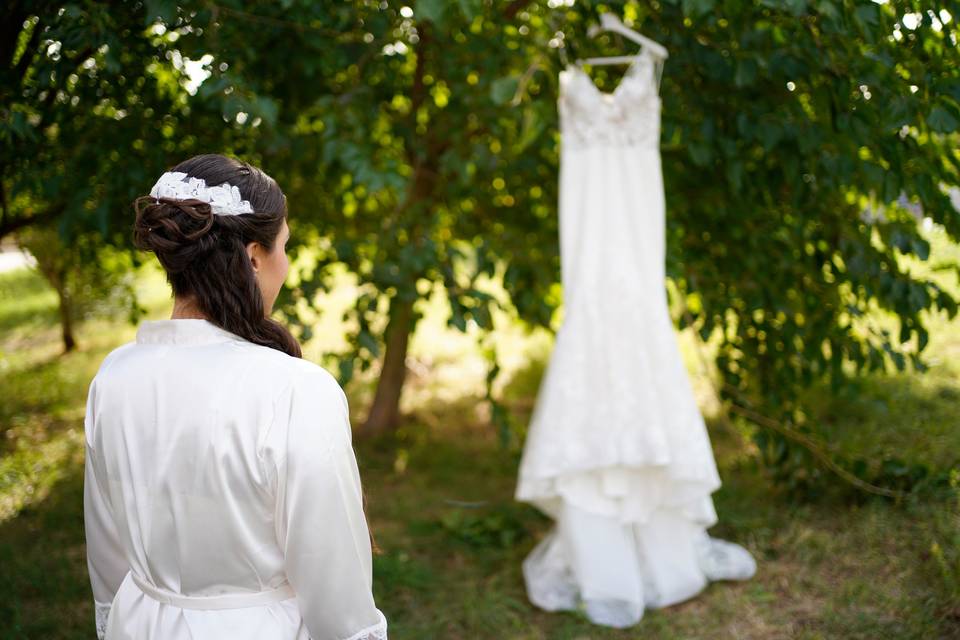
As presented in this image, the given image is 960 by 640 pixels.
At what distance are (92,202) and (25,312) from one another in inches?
159

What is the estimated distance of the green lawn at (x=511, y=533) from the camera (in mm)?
2787

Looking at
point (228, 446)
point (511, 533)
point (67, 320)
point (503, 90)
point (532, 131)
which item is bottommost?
point (511, 533)

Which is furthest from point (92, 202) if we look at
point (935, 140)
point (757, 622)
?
point (935, 140)

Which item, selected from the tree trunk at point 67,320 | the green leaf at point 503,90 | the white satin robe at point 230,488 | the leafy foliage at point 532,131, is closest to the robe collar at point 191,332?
the white satin robe at point 230,488

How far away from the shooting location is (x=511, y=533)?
351cm

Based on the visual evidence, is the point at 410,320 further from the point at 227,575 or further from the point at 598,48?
the point at 227,575

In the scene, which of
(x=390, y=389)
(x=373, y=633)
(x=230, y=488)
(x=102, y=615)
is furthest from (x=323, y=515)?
(x=390, y=389)

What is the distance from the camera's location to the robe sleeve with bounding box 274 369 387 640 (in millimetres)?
1157

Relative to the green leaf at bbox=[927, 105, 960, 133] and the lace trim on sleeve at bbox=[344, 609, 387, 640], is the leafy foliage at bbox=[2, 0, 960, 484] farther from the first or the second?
the lace trim on sleeve at bbox=[344, 609, 387, 640]

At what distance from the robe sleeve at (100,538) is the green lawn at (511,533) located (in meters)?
1.33

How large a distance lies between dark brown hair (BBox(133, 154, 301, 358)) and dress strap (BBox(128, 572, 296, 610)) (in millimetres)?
397

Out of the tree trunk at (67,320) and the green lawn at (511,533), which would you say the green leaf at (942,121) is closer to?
the green lawn at (511,533)

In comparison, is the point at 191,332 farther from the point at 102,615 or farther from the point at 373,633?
the point at 102,615

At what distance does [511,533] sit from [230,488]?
8.12ft
